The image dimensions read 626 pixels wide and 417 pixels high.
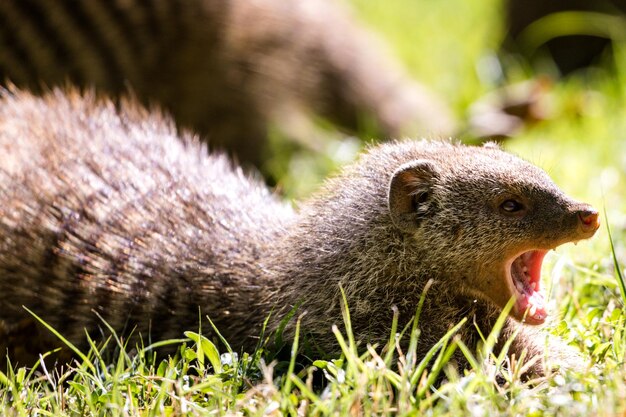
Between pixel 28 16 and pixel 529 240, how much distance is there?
8.56 feet

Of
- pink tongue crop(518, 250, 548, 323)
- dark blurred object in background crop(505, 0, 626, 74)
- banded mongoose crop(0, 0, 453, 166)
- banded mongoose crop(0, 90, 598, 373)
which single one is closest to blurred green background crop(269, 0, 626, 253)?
dark blurred object in background crop(505, 0, 626, 74)

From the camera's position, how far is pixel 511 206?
286 cm

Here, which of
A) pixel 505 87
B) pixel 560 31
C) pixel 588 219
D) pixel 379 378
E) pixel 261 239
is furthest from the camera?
pixel 560 31

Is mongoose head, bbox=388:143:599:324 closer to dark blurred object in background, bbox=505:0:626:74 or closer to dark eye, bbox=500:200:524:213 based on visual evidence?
dark eye, bbox=500:200:524:213

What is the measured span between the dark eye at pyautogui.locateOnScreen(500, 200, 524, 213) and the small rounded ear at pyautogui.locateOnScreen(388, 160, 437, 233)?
21cm

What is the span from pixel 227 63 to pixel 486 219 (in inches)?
93.0

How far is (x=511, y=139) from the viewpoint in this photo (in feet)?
17.1

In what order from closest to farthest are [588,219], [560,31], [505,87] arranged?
[588,219]
[505,87]
[560,31]

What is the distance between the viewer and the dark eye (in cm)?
285

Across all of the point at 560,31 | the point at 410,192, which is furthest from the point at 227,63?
the point at 560,31

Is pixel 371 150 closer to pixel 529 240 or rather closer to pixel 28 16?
pixel 529 240

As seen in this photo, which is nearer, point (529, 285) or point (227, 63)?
point (529, 285)

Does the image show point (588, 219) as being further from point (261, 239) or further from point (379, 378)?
point (261, 239)

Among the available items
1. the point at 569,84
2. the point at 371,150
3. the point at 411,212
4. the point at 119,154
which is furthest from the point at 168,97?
the point at 569,84
